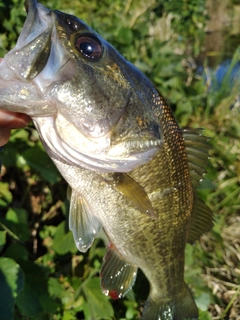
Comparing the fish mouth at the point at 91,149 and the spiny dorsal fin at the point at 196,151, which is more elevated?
the spiny dorsal fin at the point at 196,151

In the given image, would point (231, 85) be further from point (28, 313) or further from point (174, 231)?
point (28, 313)

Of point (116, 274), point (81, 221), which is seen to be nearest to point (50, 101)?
point (81, 221)

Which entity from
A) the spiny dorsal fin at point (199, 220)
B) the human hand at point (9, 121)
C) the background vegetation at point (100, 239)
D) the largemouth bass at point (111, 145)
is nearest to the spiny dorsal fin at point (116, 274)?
the largemouth bass at point (111, 145)

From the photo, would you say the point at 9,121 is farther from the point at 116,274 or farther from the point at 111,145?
the point at 116,274

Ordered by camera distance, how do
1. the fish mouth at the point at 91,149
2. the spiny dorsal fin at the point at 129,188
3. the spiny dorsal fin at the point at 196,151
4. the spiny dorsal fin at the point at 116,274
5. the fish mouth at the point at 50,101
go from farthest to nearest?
1. the spiny dorsal fin at the point at 116,274
2. the spiny dorsal fin at the point at 196,151
3. the spiny dorsal fin at the point at 129,188
4. the fish mouth at the point at 91,149
5. the fish mouth at the point at 50,101

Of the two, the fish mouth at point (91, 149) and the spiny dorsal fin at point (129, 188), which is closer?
the fish mouth at point (91, 149)

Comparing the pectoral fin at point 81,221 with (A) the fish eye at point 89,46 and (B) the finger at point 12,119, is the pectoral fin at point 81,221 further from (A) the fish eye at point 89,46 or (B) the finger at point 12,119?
(A) the fish eye at point 89,46
